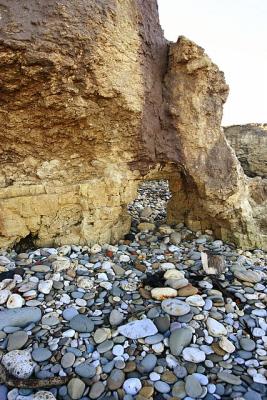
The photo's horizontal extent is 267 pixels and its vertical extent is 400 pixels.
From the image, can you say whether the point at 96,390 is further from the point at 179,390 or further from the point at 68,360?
the point at 179,390

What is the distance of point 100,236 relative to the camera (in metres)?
4.27

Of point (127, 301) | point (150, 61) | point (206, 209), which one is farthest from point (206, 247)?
point (150, 61)

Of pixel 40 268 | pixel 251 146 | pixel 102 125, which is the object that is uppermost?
pixel 102 125

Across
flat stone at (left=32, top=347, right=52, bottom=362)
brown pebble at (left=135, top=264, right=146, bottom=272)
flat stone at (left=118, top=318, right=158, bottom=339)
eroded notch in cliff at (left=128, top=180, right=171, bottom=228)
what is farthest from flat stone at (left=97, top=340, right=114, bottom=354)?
eroded notch in cliff at (left=128, top=180, right=171, bottom=228)

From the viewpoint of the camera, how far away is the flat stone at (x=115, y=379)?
223 centimetres

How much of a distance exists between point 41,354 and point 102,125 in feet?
8.03

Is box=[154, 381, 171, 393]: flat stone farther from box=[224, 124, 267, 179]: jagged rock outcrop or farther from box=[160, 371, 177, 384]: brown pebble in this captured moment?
box=[224, 124, 267, 179]: jagged rock outcrop

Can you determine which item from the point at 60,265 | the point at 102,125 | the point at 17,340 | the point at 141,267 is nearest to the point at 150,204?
the point at 141,267

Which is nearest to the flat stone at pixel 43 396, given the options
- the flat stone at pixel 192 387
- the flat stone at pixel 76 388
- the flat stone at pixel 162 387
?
the flat stone at pixel 76 388

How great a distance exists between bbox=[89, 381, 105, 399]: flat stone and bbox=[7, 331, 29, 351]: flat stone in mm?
682

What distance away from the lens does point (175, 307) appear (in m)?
2.91

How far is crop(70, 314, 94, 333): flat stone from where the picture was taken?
2.67 metres

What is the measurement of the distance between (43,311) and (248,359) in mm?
1823

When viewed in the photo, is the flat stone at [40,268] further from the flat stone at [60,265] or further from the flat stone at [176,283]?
the flat stone at [176,283]
